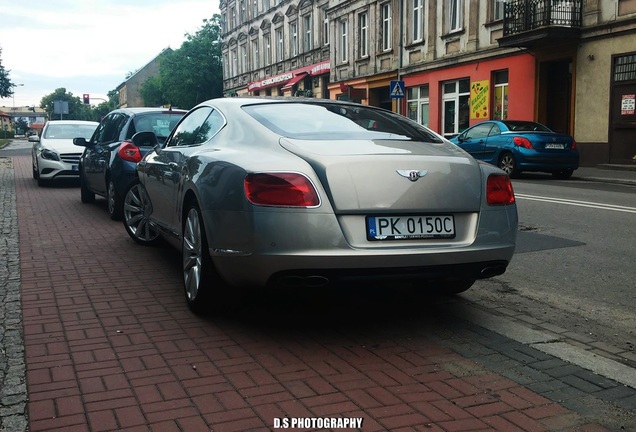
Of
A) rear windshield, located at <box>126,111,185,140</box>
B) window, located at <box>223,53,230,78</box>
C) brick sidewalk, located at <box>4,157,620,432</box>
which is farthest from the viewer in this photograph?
window, located at <box>223,53,230,78</box>

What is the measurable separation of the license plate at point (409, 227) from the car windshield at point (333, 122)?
2.59 ft

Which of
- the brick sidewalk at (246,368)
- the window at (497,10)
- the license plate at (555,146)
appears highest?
the window at (497,10)

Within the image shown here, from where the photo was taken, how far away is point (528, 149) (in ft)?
58.8

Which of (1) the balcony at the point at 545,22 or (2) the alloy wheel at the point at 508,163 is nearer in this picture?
(2) the alloy wheel at the point at 508,163

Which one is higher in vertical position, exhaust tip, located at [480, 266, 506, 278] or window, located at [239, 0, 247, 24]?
window, located at [239, 0, 247, 24]

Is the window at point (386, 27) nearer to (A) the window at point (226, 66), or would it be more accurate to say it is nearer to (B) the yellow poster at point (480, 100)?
(B) the yellow poster at point (480, 100)

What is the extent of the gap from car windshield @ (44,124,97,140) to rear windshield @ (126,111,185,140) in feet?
27.0

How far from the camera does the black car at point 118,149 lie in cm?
946

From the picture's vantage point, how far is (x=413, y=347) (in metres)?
4.36

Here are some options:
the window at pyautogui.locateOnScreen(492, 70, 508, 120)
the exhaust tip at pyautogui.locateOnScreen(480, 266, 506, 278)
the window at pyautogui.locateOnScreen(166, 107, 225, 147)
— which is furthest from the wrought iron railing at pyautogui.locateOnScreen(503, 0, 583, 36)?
the exhaust tip at pyautogui.locateOnScreen(480, 266, 506, 278)

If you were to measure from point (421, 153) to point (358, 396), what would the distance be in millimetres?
1690

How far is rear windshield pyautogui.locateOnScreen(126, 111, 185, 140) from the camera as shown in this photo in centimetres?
1016

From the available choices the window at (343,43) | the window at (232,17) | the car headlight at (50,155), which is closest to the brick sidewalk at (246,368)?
the car headlight at (50,155)

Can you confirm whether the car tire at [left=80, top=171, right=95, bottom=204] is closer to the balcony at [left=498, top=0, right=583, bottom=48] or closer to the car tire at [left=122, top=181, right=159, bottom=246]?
the car tire at [left=122, top=181, right=159, bottom=246]
